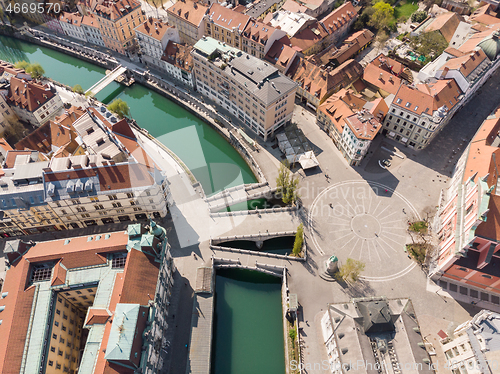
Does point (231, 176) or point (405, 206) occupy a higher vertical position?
point (231, 176)

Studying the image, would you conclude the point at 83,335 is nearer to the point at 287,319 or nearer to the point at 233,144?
the point at 287,319

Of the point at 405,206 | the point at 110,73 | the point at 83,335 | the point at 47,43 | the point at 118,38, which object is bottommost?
the point at 83,335

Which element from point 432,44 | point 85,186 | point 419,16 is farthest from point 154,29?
Answer: point 419,16

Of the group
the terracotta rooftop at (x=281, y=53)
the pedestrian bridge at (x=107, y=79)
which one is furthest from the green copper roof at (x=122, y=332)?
the terracotta rooftop at (x=281, y=53)

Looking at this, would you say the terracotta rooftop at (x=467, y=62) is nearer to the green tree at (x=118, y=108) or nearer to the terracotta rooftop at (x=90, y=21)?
the green tree at (x=118, y=108)

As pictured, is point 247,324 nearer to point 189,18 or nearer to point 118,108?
point 118,108

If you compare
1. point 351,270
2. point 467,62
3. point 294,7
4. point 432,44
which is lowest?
point 351,270

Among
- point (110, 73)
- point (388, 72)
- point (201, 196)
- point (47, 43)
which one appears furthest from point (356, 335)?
point (47, 43)
